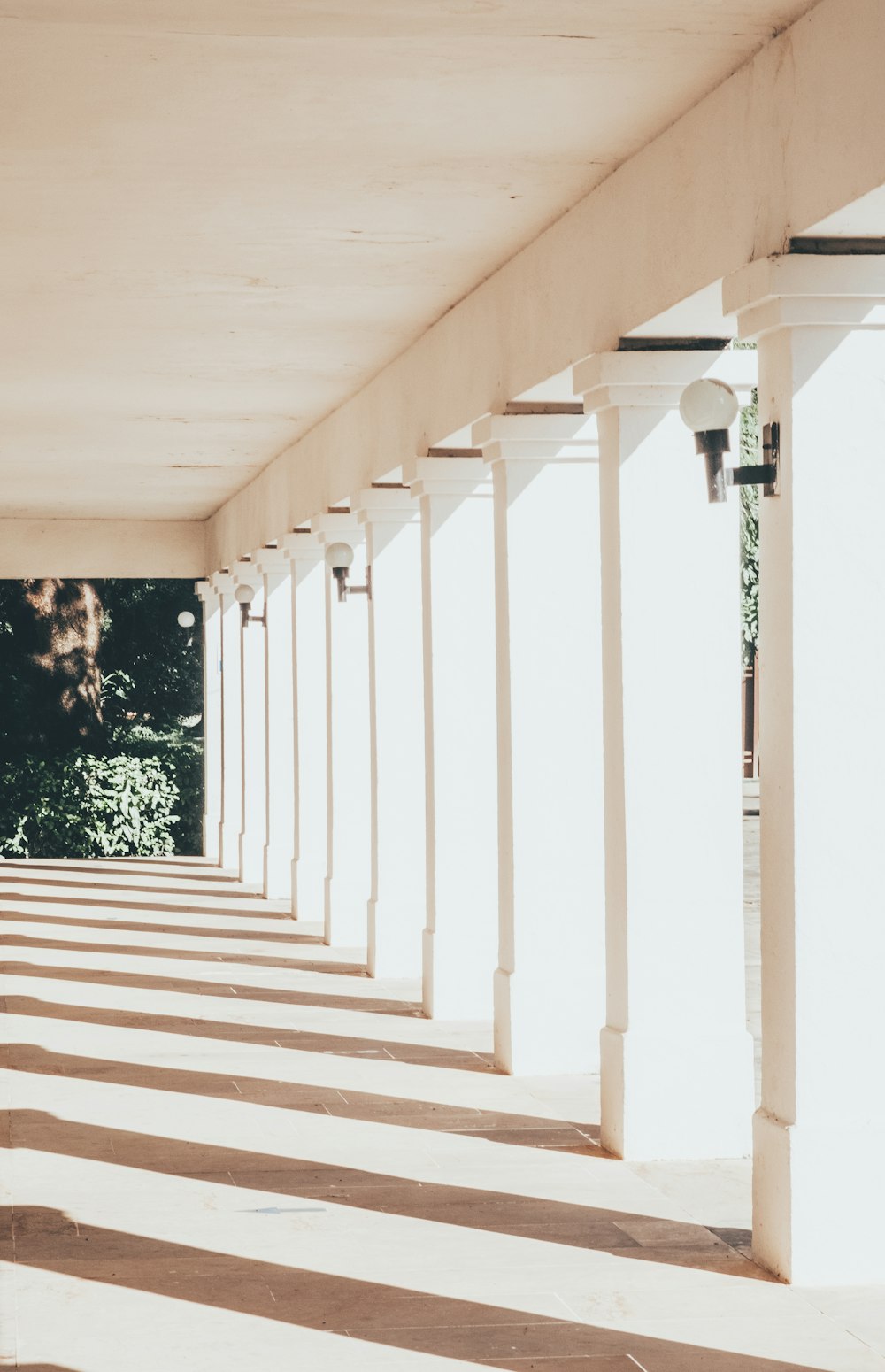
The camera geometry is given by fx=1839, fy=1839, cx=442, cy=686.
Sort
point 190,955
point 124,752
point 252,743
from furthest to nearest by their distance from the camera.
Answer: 1. point 124,752
2. point 252,743
3. point 190,955

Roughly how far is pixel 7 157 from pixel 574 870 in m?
4.40

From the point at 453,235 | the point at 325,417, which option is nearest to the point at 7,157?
the point at 453,235

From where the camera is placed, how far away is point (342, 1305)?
5.65 meters

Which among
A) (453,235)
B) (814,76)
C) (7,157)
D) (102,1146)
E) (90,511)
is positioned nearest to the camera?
(814,76)

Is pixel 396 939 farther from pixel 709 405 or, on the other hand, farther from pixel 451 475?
pixel 709 405

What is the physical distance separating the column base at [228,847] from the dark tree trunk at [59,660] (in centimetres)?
430

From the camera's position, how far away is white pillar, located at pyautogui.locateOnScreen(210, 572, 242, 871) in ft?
68.6

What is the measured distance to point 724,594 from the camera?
25.3ft

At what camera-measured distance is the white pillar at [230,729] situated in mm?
20922

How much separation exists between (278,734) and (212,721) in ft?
18.9

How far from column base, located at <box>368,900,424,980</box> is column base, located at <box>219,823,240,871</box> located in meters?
8.91

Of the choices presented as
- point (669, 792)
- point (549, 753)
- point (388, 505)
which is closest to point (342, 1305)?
point (669, 792)

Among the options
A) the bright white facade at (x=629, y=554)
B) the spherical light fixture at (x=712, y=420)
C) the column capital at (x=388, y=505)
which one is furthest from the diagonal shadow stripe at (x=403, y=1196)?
the column capital at (x=388, y=505)

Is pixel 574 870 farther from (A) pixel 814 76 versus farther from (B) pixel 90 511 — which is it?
(B) pixel 90 511
